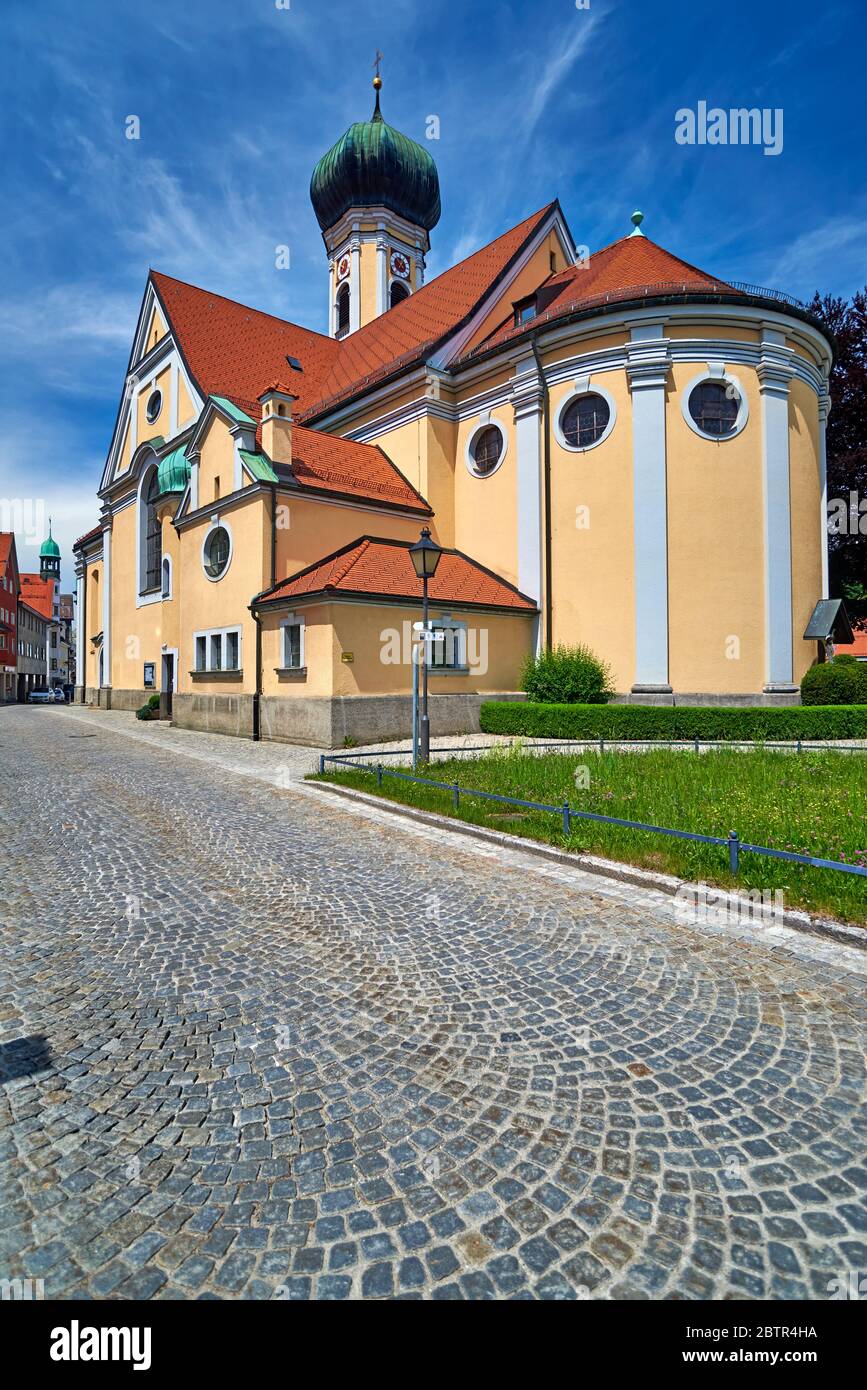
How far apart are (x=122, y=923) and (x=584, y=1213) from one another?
12.9ft

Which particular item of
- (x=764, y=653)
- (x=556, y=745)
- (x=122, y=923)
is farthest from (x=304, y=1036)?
(x=764, y=653)

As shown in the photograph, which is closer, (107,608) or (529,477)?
(529,477)

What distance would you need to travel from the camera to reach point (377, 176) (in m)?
37.3

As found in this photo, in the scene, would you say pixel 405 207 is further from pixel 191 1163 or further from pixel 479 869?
pixel 191 1163

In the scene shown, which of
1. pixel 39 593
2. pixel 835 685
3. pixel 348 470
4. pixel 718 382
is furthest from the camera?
pixel 39 593

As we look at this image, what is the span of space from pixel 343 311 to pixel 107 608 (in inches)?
928

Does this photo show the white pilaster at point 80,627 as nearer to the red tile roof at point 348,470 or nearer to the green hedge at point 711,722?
the red tile roof at point 348,470

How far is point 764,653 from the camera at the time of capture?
1966 centimetres

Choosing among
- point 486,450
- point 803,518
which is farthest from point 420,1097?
point 486,450

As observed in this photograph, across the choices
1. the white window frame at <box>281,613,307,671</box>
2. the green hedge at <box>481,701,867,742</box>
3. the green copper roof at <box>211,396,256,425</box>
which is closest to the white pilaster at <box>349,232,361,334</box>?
the green copper roof at <box>211,396,256,425</box>

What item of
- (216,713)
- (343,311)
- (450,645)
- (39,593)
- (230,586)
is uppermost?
(343,311)

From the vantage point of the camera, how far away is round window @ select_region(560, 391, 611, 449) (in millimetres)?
21172

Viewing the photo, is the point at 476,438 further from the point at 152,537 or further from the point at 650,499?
the point at 152,537

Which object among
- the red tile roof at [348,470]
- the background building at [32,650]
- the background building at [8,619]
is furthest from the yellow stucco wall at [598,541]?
the background building at [32,650]
